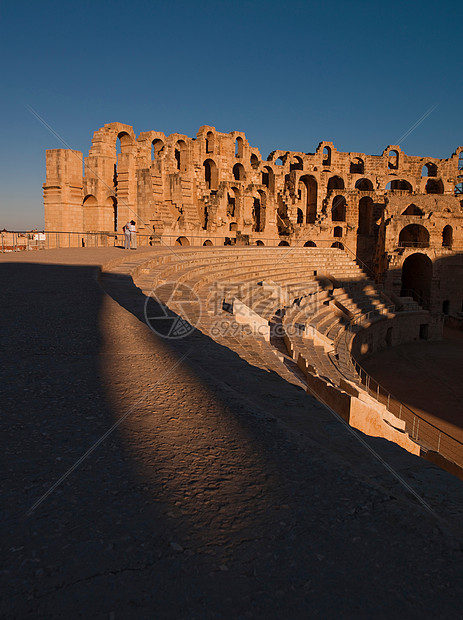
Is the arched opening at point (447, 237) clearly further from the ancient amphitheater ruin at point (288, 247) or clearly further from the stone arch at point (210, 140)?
the stone arch at point (210, 140)

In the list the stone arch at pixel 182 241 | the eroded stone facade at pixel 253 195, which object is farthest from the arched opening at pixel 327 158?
the stone arch at pixel 182 241

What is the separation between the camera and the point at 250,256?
18578 millimetres

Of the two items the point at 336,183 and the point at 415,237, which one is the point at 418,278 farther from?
the point at 336,183

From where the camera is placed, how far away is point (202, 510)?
6.41 feet

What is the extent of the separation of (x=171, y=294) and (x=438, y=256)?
876 inches

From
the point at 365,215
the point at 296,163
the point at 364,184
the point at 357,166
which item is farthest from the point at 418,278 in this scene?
the point at 296,163

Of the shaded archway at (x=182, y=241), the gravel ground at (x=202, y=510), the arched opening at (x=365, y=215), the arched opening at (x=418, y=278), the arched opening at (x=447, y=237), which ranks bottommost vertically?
the gravel ground at (x=202, y=510)

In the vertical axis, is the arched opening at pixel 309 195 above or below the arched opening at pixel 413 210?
above

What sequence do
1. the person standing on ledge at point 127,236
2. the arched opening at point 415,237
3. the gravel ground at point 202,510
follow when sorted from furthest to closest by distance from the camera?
the arched opening at point 415,237
the person standing on ledge at point 127,236
the gravel ground at point 202,510

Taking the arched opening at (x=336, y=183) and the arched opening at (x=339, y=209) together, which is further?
the arched opening at (x=336, y=183)

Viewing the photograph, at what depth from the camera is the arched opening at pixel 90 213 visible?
2273 cm

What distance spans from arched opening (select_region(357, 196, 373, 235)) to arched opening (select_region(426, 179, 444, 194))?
27.8 feet

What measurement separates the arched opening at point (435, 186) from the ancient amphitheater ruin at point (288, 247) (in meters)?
0.16

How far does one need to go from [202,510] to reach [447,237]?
29.7 meters
